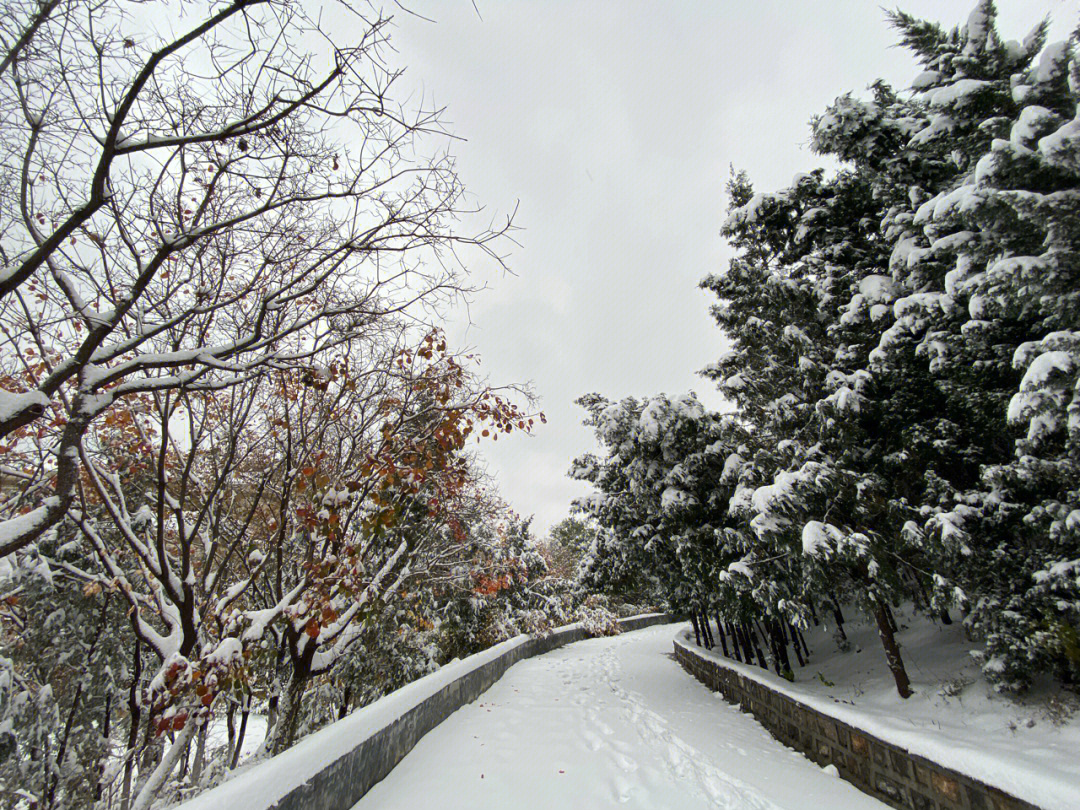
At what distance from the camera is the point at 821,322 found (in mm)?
9266

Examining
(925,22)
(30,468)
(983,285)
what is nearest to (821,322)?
(983,285)

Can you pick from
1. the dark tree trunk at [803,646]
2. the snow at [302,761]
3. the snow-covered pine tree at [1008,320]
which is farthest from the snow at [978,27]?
the dark tree trunk at [803,646]

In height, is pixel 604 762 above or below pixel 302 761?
below

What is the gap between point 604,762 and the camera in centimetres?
524

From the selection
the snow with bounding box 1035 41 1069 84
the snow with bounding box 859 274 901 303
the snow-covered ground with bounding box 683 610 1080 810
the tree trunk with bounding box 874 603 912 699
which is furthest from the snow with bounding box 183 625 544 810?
the snow with bounding box 1035 41 1069 84

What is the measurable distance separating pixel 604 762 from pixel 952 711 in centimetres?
578

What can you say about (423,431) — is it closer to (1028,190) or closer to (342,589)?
(342,589)

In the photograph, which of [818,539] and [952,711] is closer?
[818,539]

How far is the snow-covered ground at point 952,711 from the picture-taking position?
128 inches

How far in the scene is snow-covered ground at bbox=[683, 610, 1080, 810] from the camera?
325 centimetres

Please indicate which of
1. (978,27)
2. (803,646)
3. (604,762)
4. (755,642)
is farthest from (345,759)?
(803,646)

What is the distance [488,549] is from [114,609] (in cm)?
872

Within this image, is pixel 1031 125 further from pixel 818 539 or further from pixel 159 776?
pixel 159 776

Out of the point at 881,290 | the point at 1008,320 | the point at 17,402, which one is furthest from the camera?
the point at 881,290
